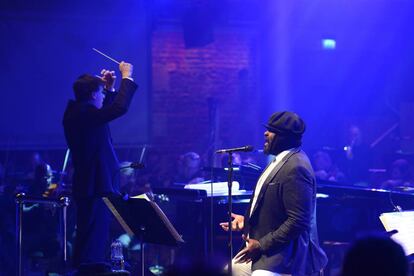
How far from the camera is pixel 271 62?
13.4 m

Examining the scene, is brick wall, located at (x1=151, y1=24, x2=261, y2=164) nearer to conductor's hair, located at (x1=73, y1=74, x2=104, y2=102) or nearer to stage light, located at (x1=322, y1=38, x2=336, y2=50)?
stage light, located at (x1=322, y1=38, x2=336, y2=50)

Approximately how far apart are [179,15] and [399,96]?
4899 millimetres

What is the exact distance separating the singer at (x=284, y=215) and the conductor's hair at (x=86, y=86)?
53.3 inches

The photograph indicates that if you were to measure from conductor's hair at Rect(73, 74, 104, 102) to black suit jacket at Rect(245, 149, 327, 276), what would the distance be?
1.48m

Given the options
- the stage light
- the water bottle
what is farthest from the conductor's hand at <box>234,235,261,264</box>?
the stage light

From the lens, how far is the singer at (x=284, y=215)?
5387mm

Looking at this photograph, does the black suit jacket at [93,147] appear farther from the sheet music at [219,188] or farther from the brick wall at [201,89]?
the brick wall at [201,89]

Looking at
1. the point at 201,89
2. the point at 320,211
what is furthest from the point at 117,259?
the point at 201,89

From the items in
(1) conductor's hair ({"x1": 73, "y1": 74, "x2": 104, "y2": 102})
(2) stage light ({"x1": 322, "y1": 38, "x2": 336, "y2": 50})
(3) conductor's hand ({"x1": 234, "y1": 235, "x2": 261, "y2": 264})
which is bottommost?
(3) conductor's hand ({"x1": 234, "y1": 235, "x2": 261, "y2": 264})

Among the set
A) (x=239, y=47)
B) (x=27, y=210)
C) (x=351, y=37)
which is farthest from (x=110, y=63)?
(x=351, y=37)

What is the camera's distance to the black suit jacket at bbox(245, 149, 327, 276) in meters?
5.38

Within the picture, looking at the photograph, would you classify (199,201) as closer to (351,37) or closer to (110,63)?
(110,63)

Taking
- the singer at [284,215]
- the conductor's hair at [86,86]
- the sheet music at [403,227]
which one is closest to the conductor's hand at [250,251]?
the singer at [284,215]

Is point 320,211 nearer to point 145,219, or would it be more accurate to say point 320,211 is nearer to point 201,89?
point 145,219
